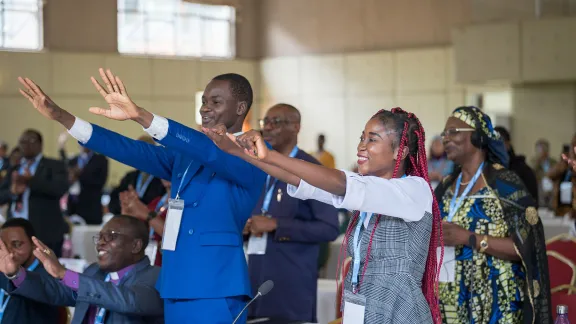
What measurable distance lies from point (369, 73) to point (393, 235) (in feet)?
49.6

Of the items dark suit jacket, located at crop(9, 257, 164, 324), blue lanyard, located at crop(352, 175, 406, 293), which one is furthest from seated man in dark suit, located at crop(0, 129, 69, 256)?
blue lanyard, located at crop(352, 175, 406, 293)

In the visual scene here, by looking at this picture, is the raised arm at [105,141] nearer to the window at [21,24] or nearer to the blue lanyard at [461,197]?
the blue lanyard at [461,197]

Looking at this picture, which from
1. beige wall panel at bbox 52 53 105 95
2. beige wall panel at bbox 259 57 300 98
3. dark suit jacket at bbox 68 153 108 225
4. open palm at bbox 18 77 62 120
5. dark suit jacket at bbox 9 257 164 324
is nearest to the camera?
open palm at bbox 18 77 62 120

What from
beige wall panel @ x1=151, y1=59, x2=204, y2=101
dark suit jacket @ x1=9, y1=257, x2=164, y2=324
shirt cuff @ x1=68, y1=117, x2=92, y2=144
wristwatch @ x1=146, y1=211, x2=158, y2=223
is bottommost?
dark suit jacket @ x1=9, y1=257, x2=164, y2=324

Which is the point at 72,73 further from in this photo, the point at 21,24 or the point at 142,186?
the point at 142,186

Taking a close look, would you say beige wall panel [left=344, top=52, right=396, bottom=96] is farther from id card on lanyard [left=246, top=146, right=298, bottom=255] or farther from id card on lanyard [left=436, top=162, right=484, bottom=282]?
id card on lanyard [left=436, top=162, right=484, bottom=282]

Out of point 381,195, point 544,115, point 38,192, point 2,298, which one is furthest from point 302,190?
point 544,115

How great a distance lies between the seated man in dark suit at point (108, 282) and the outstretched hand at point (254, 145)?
1362mm

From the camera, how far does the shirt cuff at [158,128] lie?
9.09 feet

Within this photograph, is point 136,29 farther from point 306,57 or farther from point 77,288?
point 77,288

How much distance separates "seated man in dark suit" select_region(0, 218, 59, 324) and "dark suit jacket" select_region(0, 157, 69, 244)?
9.96 feet

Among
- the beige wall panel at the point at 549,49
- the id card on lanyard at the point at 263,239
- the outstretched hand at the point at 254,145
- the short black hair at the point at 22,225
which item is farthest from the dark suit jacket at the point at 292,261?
the beige wall panel at the point at 549,49

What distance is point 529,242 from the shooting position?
12.6 feet

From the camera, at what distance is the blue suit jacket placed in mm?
3146
